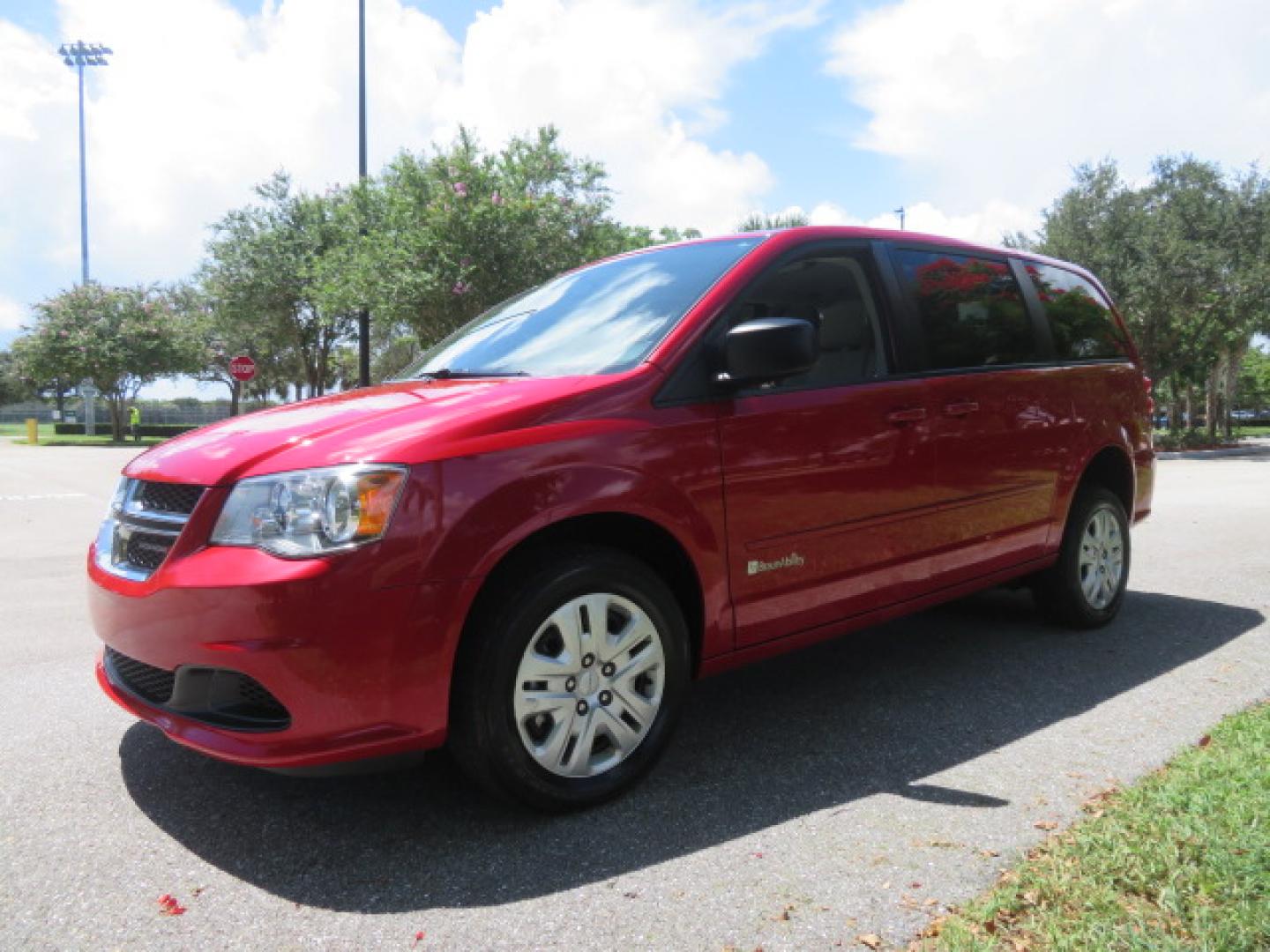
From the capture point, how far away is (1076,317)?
16.3ft

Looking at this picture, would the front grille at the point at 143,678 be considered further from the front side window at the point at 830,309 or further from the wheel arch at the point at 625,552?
the front side window at the point at 830,309

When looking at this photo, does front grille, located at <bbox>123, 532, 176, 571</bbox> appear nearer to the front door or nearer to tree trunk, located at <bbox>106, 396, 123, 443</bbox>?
the front door

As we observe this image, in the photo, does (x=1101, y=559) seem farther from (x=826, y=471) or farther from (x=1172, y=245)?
(x=1172, y=245)

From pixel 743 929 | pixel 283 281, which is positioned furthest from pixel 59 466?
pixel 743 929

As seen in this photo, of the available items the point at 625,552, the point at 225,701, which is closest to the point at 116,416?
the point at 225,701

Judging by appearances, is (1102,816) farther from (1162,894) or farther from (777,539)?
(777,539)

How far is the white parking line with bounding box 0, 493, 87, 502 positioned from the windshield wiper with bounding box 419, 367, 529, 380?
1180cm

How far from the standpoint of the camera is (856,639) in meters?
4.88

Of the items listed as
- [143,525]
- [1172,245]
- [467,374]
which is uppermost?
[1172,245]

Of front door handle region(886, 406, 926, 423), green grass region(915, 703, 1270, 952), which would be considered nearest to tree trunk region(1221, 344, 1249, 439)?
front door handle region(886, 406, 926, 423)

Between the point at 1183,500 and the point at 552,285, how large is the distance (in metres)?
10.4

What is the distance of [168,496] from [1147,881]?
2.82m

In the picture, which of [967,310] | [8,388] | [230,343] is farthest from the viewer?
[8,388]

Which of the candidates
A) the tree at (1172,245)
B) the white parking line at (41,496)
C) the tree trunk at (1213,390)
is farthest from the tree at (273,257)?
the tree trunk at (1213,390)
